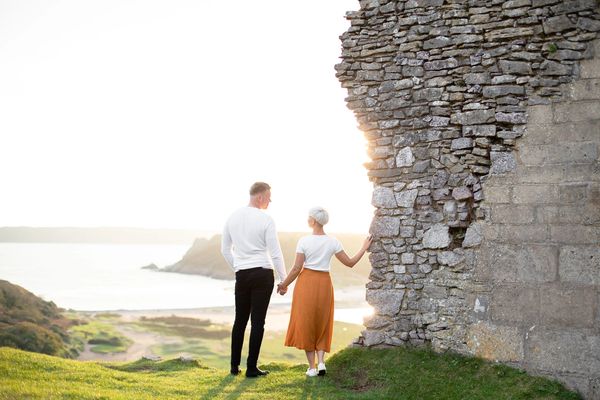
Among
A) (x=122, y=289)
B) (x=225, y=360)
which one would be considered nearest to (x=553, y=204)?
(x=225, y=360)

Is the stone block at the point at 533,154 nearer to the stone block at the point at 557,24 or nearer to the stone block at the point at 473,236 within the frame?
the stone block at the point at 473,236

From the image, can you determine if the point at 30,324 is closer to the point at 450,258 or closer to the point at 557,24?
the point at 450,258

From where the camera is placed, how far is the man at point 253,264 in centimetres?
673

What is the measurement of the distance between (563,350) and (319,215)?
3.06 meters

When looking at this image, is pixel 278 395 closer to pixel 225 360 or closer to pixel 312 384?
pixel 312 384

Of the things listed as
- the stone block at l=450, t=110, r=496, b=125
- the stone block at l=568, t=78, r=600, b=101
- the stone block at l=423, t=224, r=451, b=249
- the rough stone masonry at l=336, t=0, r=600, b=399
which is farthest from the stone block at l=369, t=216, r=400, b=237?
the stone block at l=568, t=78, r=600, b=101

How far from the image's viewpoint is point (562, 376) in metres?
6.09

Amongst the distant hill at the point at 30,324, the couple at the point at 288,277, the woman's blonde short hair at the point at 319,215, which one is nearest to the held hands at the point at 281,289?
the couple at the point at 288,277

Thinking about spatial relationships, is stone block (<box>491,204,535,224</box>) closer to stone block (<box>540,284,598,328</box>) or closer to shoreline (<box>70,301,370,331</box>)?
stone block (<box>540,284,598,328</box>)

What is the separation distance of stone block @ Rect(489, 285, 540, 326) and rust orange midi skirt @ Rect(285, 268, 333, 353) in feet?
6.31

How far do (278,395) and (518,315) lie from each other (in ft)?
9.31

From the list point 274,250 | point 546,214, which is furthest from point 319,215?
point 546,214

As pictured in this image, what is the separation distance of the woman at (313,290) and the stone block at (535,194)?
204cm

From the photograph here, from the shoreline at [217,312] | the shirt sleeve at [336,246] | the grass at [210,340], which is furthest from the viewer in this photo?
the shoreline at [217,312]
